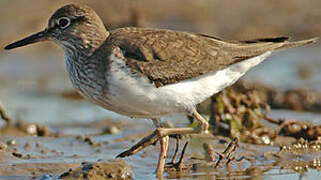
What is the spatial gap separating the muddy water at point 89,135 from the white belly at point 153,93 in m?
0.46

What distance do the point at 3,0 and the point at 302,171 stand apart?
9020 millimetres

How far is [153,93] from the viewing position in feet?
22.3

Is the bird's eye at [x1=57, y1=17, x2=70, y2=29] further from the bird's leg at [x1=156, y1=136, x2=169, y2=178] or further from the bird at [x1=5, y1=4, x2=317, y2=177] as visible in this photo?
the bird's leg at [x1=156, y1=136, x2=169, y2=178]

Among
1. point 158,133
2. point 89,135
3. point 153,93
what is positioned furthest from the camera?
point 89,135

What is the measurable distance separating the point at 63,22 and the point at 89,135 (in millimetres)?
2225

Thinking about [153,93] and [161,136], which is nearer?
[153,93]

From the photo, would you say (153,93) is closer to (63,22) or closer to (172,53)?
(172,53)

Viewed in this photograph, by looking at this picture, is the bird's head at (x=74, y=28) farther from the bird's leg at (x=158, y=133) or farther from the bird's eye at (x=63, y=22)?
the bird's leg at (x=158, y=133)

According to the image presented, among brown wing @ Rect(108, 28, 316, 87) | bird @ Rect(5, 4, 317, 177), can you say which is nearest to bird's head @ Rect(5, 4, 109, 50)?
bird @ Rect(5, 4, 317, 177)

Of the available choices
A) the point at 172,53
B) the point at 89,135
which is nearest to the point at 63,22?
the point at 172,53

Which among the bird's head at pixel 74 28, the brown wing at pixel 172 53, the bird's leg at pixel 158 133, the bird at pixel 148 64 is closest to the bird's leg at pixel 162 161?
the bird at pixel 148 64

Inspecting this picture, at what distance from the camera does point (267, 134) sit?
8.52 meters

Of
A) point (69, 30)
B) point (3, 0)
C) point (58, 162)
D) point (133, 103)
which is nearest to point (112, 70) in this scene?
point (133, 103)

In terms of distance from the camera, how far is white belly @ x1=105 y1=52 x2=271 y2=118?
6.70m
